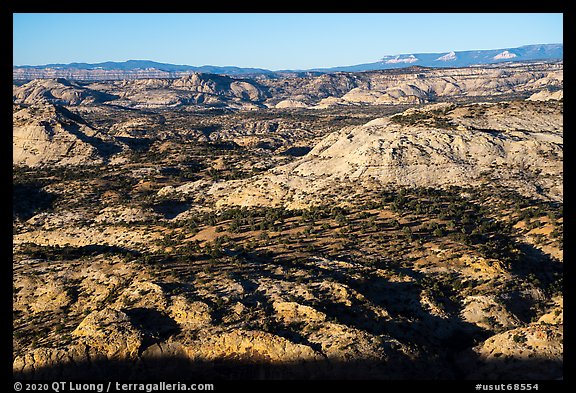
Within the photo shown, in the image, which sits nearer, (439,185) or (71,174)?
(439,185)

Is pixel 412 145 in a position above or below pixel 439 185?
above

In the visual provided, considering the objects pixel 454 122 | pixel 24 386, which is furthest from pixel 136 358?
pixel 454 122

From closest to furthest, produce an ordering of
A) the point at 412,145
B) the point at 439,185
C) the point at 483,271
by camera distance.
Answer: the point at 483,271, the point at 439,185, the point at 412,145
